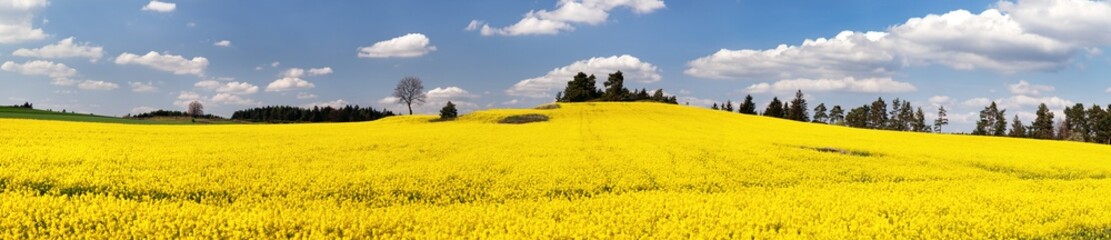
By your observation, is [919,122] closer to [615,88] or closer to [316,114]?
[615,88]

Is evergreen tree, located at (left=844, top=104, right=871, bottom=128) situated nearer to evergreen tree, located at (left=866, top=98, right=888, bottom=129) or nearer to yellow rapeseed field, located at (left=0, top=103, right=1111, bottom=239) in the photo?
evergreen tree, located at (left=866, top=98, right=888, bottom=129)

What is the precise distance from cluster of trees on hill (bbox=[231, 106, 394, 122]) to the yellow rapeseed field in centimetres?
11302

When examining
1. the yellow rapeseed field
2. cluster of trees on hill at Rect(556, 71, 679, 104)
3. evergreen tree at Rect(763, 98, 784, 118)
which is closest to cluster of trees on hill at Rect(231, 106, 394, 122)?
A: cluster of trees on hill at Rect(556, 71, 679, 104)

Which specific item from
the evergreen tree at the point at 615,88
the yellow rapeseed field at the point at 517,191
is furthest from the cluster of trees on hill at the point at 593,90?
the yellow rapeseed field at the point at 517,191

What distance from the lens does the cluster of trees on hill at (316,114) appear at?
139 metres

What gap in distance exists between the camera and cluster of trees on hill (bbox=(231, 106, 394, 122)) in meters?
139

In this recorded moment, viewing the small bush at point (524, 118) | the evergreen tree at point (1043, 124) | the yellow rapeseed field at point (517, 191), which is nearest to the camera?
the yellow rapeseed field at point (517, 191)

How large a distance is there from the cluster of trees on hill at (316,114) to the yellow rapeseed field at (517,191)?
113017 mm

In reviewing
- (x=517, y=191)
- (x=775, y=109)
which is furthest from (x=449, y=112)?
(x=775, y=109)

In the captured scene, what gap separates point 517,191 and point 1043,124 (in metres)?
120

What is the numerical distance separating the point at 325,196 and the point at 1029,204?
52.7 feet

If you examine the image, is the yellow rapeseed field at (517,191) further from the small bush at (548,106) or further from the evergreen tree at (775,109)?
the evergreen tree at (775,109)

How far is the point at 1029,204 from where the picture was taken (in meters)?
15.3

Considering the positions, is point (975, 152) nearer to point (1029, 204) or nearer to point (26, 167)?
point (1029, 204)
